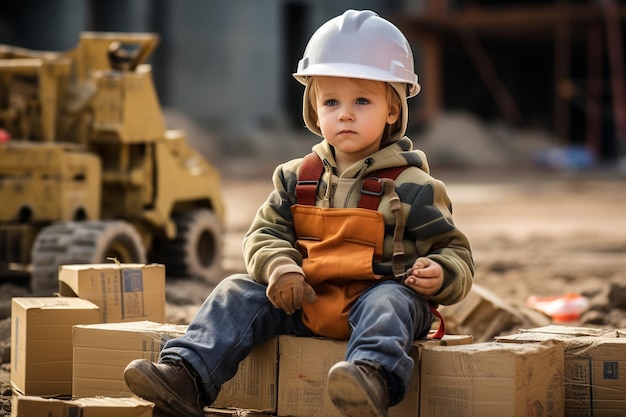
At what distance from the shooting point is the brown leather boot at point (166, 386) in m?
3.94

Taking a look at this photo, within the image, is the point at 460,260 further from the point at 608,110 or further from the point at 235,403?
the point at 608,110

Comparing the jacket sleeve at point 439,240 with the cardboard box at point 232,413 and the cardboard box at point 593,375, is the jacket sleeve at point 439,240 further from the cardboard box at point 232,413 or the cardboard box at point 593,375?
the cardboard box at point 232,413

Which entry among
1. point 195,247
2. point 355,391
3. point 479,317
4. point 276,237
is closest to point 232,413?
point 276,237

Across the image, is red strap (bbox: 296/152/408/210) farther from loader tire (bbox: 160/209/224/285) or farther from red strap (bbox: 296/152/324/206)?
loader tire (bbox: 160/209/224/285)

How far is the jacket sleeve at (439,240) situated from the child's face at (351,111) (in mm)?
293

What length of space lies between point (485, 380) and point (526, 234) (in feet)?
34.1

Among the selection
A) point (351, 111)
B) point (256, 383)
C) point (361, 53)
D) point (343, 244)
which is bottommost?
point (256, 383)

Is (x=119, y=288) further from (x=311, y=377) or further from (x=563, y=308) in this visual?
(x=563, y=308)

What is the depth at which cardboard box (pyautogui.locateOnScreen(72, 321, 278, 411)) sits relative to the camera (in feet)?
14.2

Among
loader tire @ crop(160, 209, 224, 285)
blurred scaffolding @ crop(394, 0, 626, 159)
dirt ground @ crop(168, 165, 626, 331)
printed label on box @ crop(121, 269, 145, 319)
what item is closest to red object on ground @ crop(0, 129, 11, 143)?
dirt ground @ crop(168, 165, 626, 331)

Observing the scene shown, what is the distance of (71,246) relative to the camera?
7488 mm

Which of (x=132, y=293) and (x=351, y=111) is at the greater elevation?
(x=351, y=111)

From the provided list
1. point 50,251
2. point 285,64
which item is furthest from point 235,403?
point 285,64

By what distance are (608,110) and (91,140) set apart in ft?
74.8
